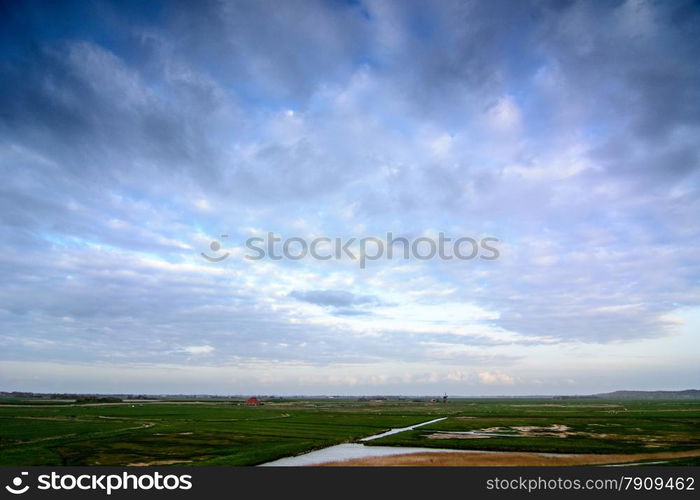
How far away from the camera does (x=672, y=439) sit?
50.7m

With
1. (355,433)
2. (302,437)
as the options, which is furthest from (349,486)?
(355,433)

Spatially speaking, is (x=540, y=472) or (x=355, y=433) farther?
(x=355, y=433)

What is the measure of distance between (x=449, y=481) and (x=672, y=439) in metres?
38.8

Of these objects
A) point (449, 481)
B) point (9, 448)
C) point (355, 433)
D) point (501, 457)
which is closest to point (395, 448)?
point (501, 457)

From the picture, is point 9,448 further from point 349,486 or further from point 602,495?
point 602,495

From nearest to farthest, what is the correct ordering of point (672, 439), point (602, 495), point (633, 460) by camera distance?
point (602, 495), point (633, 460), point (672, 439)

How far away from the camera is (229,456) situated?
130ft

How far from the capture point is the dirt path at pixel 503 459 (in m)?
36.7

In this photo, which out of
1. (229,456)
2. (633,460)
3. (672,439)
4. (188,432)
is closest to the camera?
(633,460)

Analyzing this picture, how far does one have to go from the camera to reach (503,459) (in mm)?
38688

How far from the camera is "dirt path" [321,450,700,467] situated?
3666 centimetres

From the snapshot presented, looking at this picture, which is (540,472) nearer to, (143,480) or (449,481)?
(449,481)

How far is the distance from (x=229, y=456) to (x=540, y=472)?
85.0ft

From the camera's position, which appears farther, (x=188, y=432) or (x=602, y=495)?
(x=188, y=432)
